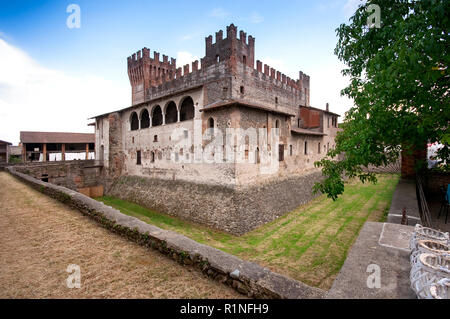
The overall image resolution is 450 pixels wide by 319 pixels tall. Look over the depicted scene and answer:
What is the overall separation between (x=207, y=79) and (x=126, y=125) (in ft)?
32.1

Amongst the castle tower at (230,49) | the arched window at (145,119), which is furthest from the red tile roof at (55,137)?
the castle tower at (230,49)

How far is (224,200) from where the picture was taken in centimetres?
1220

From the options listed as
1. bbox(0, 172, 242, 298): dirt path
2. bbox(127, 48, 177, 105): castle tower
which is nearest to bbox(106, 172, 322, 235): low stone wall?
bbox(0, 172, 242, 298): dirt path

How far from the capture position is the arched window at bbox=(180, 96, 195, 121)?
50.8ft

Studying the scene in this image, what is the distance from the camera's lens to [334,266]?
318 inches

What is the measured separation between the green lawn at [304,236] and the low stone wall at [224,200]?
0.49 m

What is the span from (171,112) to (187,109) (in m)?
2.03

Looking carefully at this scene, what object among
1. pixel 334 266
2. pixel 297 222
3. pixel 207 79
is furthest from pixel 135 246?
pixel 207 79

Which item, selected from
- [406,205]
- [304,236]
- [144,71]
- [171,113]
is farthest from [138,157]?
[406,205]

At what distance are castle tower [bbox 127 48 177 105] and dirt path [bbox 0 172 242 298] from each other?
1963 centimetres

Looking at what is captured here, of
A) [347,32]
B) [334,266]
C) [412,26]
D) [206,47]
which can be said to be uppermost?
[206,47]

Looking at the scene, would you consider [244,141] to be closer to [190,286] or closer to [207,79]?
[207,79]

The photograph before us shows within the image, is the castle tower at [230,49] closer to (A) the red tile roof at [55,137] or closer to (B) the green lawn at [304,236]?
(B) the green lawn at [304,236]
